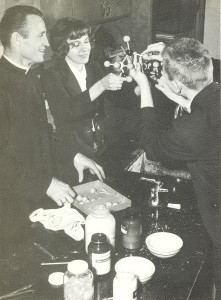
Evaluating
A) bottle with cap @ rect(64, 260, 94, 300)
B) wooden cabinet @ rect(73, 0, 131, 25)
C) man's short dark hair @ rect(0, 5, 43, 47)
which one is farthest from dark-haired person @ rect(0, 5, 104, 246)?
wooden cabinet @ rect(73, 0, 131, 25)

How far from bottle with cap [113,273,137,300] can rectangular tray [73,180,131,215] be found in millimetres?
583

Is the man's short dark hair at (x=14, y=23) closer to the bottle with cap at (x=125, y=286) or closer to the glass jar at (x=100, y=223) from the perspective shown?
the glass jar at (x=100, y=223)

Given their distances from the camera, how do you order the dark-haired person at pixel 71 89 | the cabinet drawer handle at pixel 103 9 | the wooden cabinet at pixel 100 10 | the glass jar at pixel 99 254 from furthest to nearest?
the cabinet drawer handle at pixel 103 9 < the wooden cabinet at pixel 100 10 < the dark-haired person at pixel 71 89 < the glass jar at pixel 99 254

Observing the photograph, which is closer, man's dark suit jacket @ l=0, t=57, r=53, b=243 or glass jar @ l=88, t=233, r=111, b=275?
glass jar @ l=88, t=233, r=111, b=275

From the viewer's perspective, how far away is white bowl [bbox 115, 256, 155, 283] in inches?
54.8

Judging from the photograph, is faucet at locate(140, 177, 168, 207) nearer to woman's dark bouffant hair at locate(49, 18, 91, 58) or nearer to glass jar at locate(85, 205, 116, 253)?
glass jar at locate(85, 205, 116, 253)

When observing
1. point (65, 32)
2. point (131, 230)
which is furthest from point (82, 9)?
point (131, 230)

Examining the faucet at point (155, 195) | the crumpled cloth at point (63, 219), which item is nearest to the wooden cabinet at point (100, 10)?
the faucet at point (155, 195)

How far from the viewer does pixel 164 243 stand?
5.24ft

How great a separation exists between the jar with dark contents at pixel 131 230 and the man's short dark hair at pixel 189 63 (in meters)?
0.61

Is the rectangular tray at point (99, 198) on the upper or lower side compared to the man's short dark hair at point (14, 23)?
lower

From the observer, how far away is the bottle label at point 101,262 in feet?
4.41

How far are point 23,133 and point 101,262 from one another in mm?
953

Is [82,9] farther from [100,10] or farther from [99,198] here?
[99,198]
